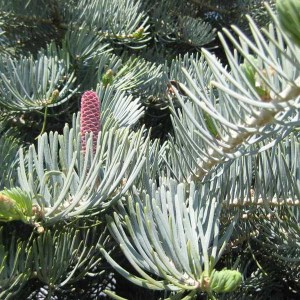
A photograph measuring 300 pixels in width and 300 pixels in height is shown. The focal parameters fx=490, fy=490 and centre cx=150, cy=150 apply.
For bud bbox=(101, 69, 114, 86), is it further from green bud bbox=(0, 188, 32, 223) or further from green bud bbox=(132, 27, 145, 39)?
green bud bbox=(0, 188, 32, 223)

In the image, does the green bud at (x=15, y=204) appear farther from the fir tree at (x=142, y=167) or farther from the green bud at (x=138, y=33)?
the green bud at (x=138, y=33)

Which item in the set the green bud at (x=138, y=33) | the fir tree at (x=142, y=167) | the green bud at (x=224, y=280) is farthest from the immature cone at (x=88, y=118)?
the green bud at (x=138, y=33)

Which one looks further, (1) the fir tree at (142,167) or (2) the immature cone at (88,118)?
(2) the immature cone at (88,118)

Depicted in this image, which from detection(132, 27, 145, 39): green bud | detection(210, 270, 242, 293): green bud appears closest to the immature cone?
detection(210, 270, 242, 293): green bud

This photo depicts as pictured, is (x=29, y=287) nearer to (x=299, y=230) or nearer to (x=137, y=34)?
(x=299, y=230)

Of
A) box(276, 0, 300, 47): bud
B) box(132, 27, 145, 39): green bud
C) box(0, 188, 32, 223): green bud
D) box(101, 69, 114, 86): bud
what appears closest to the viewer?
box(276, 0, 300, 47): bud

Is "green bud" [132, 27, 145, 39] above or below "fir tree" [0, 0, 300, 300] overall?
above
